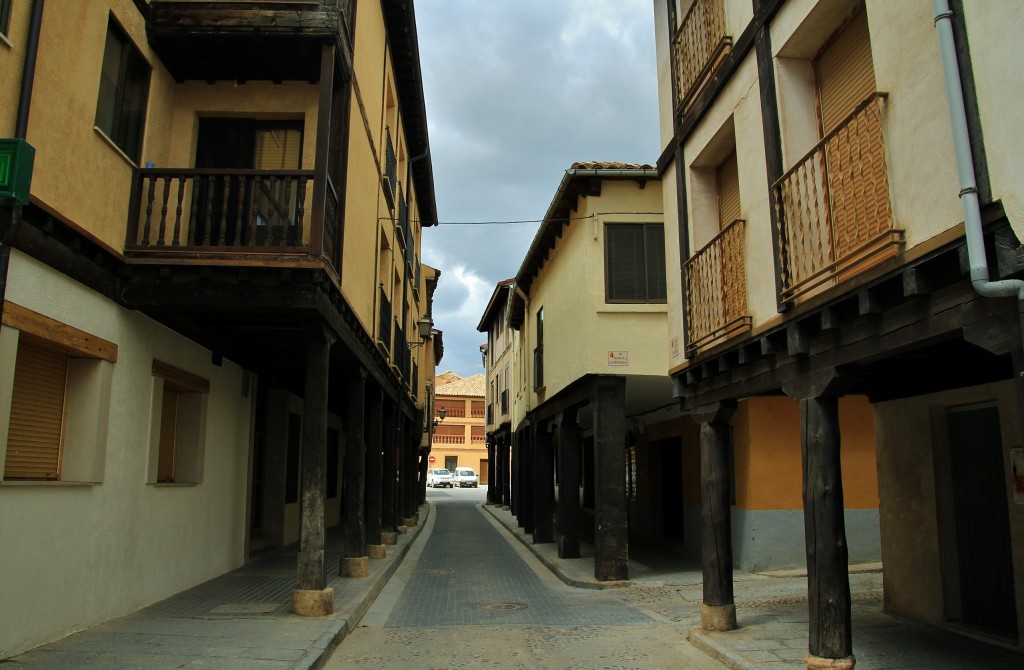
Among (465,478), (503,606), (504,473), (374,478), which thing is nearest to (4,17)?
(503,606)

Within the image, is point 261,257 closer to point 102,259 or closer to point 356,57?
point 102,259

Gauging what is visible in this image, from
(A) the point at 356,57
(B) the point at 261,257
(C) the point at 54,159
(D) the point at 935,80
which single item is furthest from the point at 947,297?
(A) the point at 356,57

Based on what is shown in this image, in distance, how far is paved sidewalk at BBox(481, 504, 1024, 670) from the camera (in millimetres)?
6598

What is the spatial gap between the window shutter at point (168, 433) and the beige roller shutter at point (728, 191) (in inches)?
274

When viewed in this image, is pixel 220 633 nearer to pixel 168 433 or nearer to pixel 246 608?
pixel 246 608

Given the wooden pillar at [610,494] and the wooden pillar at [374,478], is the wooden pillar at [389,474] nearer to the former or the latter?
the wooden pillar at [374,478]

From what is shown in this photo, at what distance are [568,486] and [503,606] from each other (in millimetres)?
4700

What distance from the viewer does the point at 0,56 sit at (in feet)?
18.9

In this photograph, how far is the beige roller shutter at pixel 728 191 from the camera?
336 inches

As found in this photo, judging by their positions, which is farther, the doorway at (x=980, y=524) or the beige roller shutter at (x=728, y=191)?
the beige roller shutter at (x=728, y=191)

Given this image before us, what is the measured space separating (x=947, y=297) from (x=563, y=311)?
34.5 ft

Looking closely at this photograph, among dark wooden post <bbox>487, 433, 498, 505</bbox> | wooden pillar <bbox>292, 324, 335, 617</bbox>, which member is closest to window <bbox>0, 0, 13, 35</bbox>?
wooden pillar <bbox>292, 324, 335, 617</bbox>

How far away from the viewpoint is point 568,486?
14688 mm

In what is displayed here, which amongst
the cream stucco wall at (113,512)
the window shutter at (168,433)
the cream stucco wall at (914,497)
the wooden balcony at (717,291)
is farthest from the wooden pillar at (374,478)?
the cream stucco wall at (914,497)
